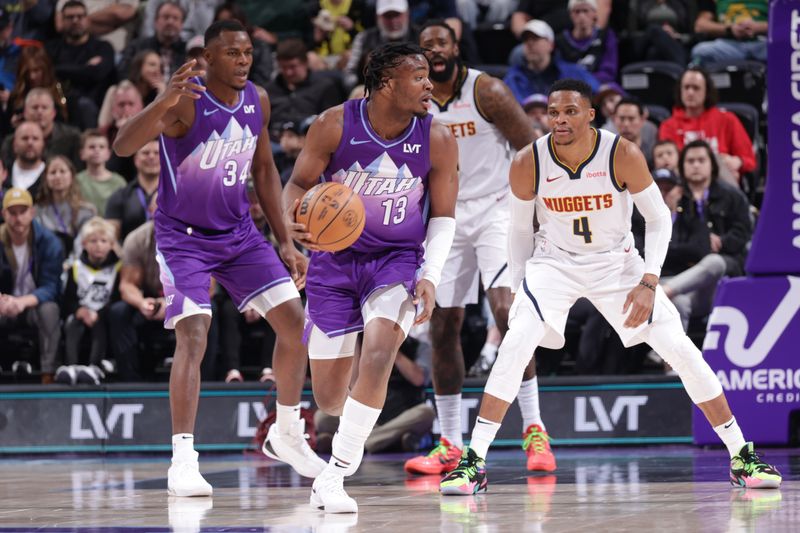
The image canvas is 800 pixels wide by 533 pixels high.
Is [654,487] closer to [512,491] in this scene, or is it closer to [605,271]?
[512,491]

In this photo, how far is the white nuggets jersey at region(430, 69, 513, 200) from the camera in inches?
306

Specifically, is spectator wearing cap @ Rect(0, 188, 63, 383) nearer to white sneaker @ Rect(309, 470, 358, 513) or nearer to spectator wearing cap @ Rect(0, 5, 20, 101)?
spectator wearing cap @ Rect(0, 5, 20, 101)

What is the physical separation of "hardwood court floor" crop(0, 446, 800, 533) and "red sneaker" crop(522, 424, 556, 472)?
0.34 ft

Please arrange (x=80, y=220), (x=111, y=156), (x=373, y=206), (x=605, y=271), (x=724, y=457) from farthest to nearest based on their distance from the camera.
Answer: (x=111, y=156) < (x=80, y=220) < (x=724, y=457) < (x=605, y=271) < (x=373, y=206)

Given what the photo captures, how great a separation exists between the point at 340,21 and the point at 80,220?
13.1 ft

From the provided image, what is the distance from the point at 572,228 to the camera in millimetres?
6668

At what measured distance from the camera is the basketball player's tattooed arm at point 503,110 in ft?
25.2

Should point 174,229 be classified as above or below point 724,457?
above

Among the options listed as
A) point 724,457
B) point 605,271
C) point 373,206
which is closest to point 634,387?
point 724,457

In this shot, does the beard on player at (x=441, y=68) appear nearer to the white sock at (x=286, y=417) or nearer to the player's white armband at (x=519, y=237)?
the player's white armband at (x=519, y=237)

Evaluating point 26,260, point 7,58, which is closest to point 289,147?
point 26,260

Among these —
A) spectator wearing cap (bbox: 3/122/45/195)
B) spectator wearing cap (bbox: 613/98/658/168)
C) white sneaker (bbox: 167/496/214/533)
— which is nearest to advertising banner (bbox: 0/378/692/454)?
spectator wearing cap (bbox: 613/98/658/168)

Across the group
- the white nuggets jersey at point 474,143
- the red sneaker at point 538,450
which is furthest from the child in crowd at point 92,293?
the red sneaker at point 538,450

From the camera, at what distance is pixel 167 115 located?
21.7 ft
